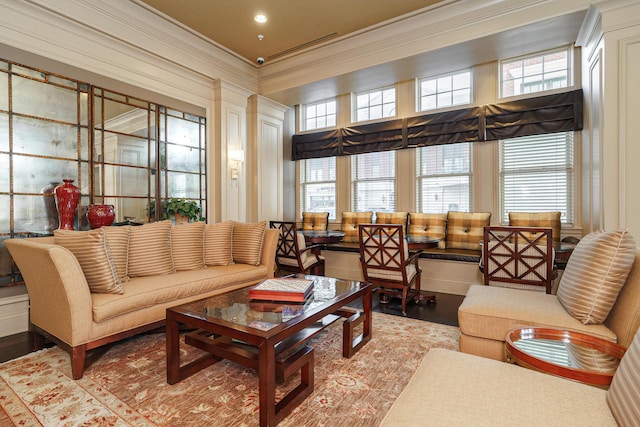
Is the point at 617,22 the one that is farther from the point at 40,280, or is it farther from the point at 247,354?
the point at 40,280

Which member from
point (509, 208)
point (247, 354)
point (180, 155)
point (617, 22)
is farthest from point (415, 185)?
point (247, 354)

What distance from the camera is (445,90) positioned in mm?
4773

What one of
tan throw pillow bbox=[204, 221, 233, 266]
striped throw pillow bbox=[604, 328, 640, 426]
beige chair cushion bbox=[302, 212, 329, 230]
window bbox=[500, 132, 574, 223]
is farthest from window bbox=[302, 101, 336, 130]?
striped throw pillow bbox=[604, 328, 640, 426]

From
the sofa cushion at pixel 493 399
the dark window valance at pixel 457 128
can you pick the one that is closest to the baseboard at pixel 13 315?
the sofa cushion at pixel 493 399

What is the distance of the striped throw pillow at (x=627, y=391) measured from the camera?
85cm

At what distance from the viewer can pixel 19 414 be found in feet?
5.42

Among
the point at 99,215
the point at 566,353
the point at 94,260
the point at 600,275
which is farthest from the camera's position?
the point at 99,215

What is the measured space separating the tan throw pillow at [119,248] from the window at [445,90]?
170 inches

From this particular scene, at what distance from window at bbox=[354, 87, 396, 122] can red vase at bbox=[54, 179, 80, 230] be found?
4141 mm

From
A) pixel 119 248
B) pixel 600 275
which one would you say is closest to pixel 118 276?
pixel 119 248

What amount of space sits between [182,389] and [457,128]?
4390 millimetres

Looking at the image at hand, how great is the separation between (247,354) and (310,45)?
410 centimetres

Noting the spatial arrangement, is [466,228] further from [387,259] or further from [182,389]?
[182,389]

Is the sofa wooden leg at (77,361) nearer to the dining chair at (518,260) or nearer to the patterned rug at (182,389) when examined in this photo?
the patterned rug at (182,389)
